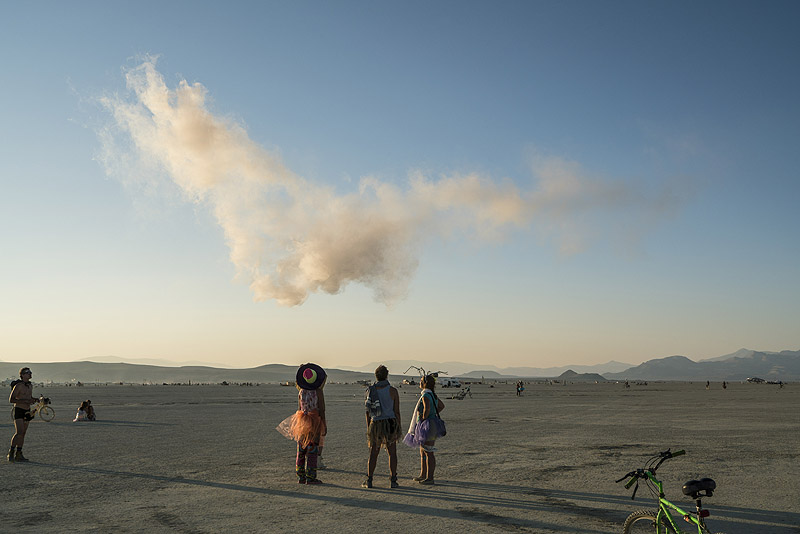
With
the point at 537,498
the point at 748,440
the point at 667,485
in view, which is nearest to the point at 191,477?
the point at 537,498

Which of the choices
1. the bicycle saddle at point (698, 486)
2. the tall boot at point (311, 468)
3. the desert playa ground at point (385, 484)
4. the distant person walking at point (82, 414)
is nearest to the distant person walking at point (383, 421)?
the desert playa ground at point (385, 484)

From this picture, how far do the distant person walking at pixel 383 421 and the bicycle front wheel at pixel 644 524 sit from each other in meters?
5.14

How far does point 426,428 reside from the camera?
11.0m

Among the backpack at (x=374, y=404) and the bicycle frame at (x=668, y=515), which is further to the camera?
the backpack at (x=374, y=404)

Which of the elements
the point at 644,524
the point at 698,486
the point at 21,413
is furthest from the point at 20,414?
the point at 698,486

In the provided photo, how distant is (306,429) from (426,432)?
2446mm

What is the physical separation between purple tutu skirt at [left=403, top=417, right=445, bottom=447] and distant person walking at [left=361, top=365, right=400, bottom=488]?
35 centimetres

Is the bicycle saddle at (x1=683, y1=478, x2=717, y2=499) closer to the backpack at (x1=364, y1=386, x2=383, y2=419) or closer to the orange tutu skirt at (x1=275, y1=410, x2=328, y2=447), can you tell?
the backpack at (x1=364, y1=386, x2=383, y2=419)

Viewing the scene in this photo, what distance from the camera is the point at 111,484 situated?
11438 millimetres

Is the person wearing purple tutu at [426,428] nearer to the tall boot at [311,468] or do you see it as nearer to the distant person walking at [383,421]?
the distant person walking at [383,421]

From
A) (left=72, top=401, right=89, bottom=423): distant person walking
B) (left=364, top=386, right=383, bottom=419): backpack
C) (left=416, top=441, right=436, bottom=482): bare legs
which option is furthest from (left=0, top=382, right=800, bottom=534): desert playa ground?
(left=72, top=401, right=89, bottom=423): distant person walking

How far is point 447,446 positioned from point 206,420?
1558cm

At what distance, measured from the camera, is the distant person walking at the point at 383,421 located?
1086 cm

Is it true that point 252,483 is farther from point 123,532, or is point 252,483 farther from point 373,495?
point 123,532
